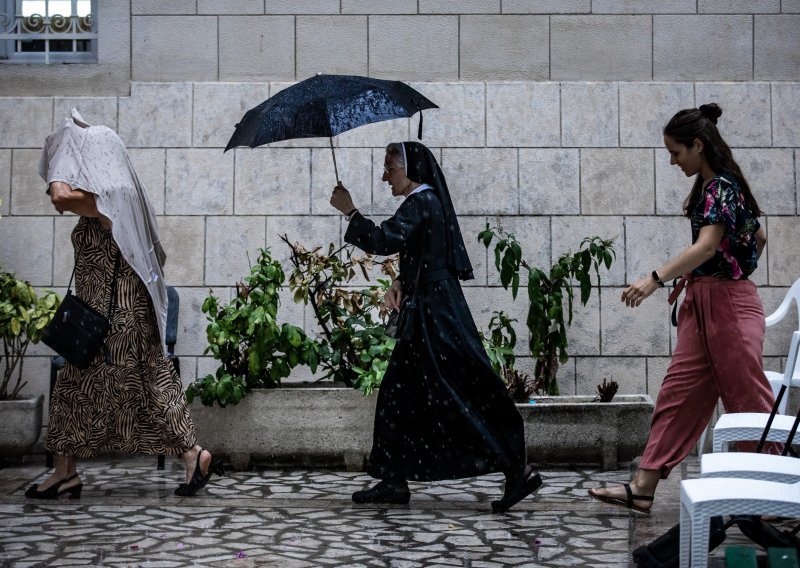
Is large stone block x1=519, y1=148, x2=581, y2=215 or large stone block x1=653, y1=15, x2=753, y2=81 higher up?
large stone block x1=653, y1=15, x2=753, y2=81

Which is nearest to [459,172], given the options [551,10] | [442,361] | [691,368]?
[551,10]

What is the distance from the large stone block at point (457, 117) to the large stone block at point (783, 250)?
2.01m

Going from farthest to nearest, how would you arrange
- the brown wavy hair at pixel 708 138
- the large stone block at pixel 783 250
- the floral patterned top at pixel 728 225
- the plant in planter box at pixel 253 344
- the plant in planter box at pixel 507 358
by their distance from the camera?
the large stone block at pixel 783 250
the plant in planter box at pixel 507 358
the plant in planter box at pixel 253 344
the brown wavy hair at pixel 708 138
the floral patterned top at pixel 728 225

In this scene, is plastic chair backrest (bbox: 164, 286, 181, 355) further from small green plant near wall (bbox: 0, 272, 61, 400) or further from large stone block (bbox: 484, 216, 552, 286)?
large stone block (bbox: 484, 216, 552, 286)

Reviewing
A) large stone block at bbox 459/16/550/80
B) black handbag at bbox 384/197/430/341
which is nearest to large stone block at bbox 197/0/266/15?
large stone block at bbox 459/16/550/80

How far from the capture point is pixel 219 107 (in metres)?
8.34

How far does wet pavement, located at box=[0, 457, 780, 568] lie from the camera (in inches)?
204

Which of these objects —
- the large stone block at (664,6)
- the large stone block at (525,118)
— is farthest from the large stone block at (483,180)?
the large stone block at (664,6)

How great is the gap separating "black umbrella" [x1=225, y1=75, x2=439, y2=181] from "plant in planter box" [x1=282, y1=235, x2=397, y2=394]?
1.52 m

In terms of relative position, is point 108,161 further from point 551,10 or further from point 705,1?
Answer: point 705,1

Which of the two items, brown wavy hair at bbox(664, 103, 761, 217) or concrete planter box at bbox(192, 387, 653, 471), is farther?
concrete planter box at bbox(192, 387, 653, 471)

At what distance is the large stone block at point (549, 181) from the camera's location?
829 centimetres

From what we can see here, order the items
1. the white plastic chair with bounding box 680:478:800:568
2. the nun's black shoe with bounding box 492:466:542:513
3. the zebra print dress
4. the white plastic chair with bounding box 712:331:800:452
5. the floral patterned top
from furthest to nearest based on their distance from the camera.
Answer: the zebra print dress < the nun's black shoe with bounding box 492:466:542:513 < the floral patterned top < the white plastic chair with bounding box 712:331:800:452 < the white plastic chair with bounding box 680:478:800:568

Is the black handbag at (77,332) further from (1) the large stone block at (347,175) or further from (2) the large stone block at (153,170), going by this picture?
(1) the large stone block at (347,175)
